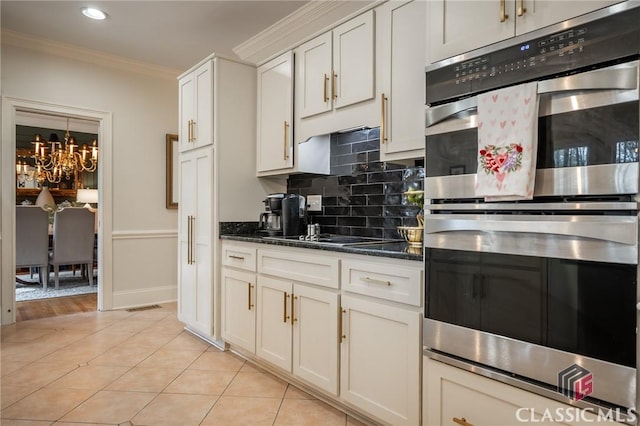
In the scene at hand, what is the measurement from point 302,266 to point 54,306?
357cm

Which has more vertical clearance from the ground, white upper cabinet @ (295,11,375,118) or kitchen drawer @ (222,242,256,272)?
white upper cabinet @ (295,11,375,118)

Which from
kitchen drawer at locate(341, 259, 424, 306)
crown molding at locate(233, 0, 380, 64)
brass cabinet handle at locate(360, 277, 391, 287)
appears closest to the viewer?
kitchen drawer at locate(341, 259, 424, 306)

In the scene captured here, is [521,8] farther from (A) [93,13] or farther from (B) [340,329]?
(A) [93,13]

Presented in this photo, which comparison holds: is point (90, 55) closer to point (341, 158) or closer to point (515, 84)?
point (341, 158)

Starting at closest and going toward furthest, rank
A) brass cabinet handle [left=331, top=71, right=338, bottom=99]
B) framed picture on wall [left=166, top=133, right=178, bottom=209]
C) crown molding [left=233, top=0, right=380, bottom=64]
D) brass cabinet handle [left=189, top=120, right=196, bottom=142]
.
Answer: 1. brass cabinet handle [left=331, top=71, right=338, bottom=99]
2. crown molding [left=233, top=0, right=380, bottom=64]
3. brass cabinet handle [left=189, top=120, right=196, bottom=142]
4. framed picture on wall [left=166, top=133, right=178, bottom=209]

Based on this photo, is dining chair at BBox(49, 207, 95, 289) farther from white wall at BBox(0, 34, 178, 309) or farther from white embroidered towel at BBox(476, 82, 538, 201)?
white embroidered towel at BBox(476, 82, 538, 201)

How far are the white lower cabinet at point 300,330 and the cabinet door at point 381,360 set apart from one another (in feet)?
0.30

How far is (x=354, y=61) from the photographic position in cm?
239

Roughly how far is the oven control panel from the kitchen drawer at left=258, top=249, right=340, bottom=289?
975 mm

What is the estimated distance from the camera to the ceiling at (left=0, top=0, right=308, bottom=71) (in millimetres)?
3137

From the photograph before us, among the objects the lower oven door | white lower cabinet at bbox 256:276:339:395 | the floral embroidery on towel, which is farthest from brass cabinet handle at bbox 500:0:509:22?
white lower cabinet at bbox 256:276:339:395

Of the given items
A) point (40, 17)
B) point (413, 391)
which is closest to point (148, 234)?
point (40, 17)

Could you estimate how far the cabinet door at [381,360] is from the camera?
1.74m

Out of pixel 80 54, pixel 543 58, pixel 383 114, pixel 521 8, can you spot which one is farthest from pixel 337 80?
pixel 80 54
